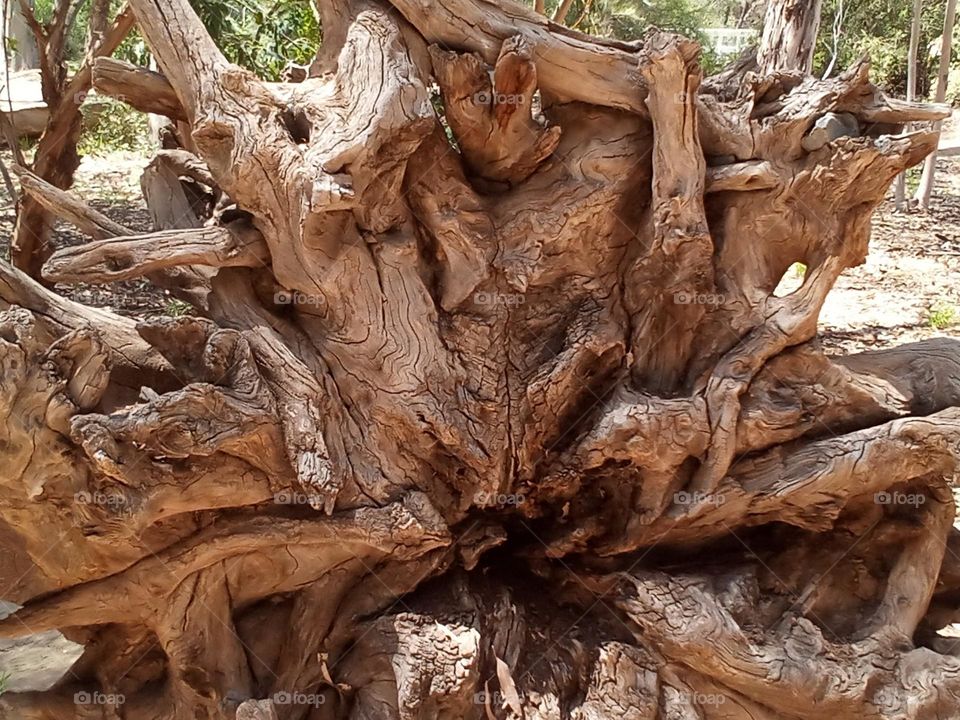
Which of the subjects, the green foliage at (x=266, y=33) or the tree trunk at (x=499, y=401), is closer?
the tree trunk at (x=499, y=401)

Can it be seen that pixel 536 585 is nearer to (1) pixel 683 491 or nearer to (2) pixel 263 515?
(1) pixel 683 491

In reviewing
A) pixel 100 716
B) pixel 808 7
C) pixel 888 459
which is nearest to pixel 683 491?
pixel 888 459
